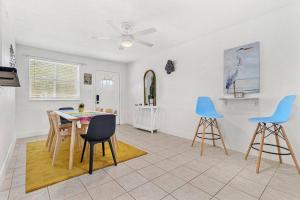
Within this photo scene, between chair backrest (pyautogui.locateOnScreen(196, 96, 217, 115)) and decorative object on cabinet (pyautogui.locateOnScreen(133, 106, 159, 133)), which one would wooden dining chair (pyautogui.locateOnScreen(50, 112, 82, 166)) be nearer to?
decorative object on cabinet (pyautogui.locateOnScreen(133, 106, 159, 133))

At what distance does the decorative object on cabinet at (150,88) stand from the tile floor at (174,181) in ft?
7.78

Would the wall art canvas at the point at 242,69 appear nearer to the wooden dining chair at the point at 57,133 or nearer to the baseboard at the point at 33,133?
the wooden dining chair at the point at 57,133

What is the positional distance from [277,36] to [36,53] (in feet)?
18.0

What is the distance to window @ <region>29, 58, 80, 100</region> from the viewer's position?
164 inches

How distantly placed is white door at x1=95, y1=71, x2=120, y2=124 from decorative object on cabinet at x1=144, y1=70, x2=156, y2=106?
131 cm

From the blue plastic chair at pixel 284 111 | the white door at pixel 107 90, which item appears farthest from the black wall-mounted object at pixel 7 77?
the white door at pixel 107 90

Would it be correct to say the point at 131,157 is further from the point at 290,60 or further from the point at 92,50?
the point at 92,50

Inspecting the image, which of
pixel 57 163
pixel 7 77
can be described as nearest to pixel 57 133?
pixel 57 163

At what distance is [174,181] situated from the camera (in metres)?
1.93

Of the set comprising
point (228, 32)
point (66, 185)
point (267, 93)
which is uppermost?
point (228, 32)

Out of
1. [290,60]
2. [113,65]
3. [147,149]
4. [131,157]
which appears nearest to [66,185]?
[131,157]

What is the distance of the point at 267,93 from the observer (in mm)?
2557

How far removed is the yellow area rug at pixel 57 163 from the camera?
6.35 feet

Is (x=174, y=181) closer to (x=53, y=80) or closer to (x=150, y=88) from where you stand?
(x=150, y=88)
